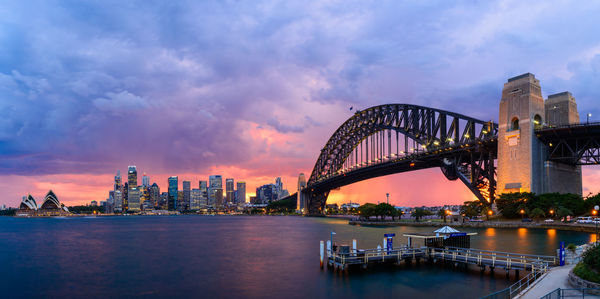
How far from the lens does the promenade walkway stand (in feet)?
56.8

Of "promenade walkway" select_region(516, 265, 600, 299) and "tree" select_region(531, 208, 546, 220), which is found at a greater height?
"promenade walkway" select_region(516, 265, 600, 299)

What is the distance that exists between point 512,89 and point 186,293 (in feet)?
205

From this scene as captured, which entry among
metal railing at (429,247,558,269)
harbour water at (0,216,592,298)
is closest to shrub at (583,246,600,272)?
harbour water at (0,216,592,298)

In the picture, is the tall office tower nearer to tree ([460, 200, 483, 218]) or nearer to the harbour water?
tree ([460, 200, 483, 218])

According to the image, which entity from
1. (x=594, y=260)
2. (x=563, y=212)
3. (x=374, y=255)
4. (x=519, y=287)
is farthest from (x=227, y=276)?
(x=563, y=212)

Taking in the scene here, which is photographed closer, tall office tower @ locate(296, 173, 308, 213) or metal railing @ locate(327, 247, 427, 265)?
metal railing @ locate(327, 247, 427, 265)

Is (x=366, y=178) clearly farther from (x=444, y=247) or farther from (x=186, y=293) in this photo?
(x=186, y=293)

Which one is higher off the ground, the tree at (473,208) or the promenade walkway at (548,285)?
the promenade walkway at (548,285)

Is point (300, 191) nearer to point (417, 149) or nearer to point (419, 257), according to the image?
point (417, 149)

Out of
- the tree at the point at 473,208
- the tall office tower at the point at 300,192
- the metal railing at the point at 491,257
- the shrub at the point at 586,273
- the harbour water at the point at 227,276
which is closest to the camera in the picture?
the shrub at the point at 586,273

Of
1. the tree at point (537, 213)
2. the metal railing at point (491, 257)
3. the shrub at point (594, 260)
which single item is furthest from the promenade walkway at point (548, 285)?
the tree at point (537, 213)

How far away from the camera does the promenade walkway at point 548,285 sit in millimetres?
17306

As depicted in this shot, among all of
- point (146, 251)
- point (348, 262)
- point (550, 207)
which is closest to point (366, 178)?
point (550, 207)

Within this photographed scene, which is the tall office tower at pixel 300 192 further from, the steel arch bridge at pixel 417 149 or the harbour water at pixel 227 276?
the harbour water at pixel 227 276
